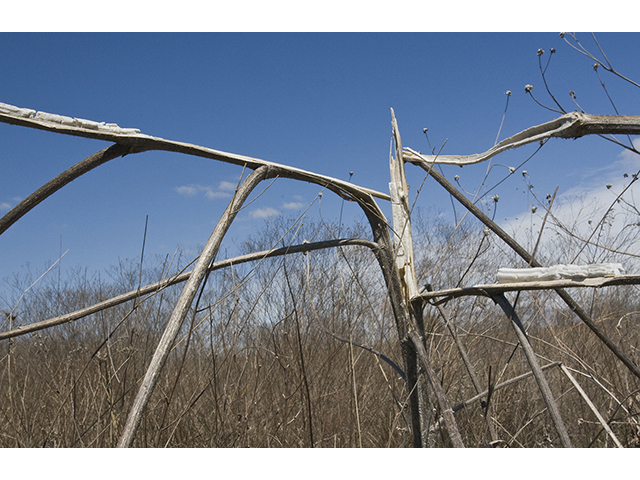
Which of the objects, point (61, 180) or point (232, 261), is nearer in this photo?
point (61, 180)

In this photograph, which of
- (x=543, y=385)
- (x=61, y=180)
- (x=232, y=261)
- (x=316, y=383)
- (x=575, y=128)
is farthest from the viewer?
(x=316, y=383)

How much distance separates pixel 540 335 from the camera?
2.95 meters

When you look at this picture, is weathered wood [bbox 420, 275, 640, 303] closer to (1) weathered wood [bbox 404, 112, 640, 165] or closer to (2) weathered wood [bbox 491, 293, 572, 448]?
(2) weathered wood [bbox 491, 293, 572, 448]

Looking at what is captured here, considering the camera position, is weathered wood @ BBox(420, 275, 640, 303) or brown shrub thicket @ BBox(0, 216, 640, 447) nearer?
weathered wood @ BBox(420, 275, 640, 303)

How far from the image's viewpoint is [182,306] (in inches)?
33.5

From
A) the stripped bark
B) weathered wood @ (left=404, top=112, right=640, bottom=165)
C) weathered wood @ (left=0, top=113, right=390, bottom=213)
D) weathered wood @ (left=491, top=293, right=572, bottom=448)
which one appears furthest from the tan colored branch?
weathered wood @ (left=491, top=293, right=572, bottom=448)

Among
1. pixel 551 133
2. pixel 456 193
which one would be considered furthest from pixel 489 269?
pixel 551 133

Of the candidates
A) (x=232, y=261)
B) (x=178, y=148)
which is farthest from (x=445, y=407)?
(x=178, y=148)

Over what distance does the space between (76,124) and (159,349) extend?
24.1 inches

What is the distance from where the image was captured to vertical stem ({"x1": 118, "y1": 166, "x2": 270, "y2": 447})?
2.41 ft

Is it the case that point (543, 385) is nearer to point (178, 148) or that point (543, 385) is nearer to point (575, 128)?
point (575, 128)

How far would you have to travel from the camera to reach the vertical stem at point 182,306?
2.41 ft

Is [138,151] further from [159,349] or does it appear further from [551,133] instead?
[551,133]

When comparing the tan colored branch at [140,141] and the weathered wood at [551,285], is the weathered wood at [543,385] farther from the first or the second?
the tan colored branch at [140,141]
